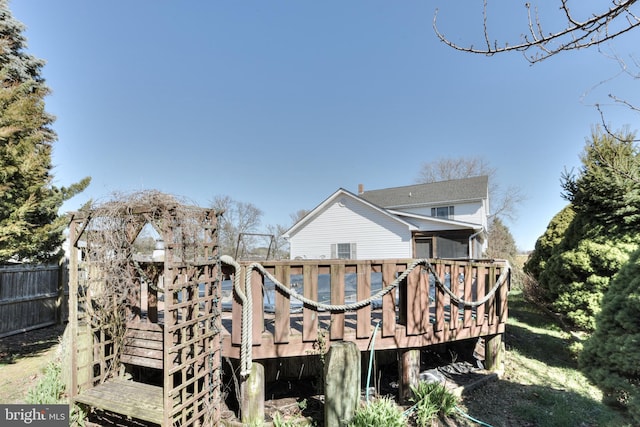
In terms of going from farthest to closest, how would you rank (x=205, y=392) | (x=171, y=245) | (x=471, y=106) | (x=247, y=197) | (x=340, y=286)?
(x=247, y=197) → (x=471, y=106) → (x=340, y=286) → (x=205, y=392) → (x=171, y=245)

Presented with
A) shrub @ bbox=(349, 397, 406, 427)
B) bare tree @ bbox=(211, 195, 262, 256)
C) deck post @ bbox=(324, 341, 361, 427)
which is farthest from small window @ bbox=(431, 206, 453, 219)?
deck post @ bbox=(324, 341, 361, 427)

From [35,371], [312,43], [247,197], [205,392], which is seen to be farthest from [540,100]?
[247,197]

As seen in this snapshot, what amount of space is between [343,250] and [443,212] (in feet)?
24.6

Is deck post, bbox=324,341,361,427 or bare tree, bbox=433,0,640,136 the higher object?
bare tree, bbox=433,0,640,136

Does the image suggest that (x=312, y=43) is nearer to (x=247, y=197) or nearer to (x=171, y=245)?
(x=171, y=245)

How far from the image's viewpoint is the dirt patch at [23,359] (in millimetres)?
3922

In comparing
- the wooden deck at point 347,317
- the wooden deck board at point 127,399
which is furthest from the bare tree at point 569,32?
the wooden deck board at point 127,399

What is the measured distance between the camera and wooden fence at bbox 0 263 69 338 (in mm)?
6383

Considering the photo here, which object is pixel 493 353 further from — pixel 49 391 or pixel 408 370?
pixel 49 391

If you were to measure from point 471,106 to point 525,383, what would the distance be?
11.0 m

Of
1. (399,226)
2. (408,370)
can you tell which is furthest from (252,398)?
(399,226)

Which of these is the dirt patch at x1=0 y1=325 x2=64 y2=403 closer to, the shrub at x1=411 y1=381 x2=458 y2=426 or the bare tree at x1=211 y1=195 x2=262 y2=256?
the shrub at x1=411 y1=381 x2=458 y2=426

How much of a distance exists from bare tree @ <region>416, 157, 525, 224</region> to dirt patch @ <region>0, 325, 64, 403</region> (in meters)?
28.2

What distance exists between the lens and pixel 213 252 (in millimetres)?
3088
